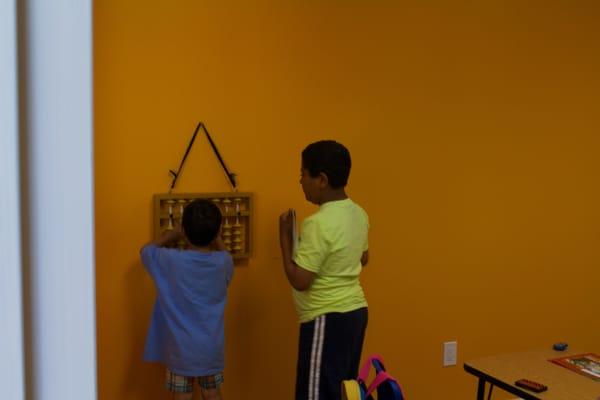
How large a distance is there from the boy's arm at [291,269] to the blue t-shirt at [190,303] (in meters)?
0.22

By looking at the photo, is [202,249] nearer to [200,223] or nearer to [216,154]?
[200,223]

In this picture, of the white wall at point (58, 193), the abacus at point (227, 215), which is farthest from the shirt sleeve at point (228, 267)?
the white wall at point (58, 193)

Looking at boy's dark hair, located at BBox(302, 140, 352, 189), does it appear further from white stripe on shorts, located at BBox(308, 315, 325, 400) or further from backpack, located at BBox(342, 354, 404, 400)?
backpack, located at BBox(342, 354, 404, 400)

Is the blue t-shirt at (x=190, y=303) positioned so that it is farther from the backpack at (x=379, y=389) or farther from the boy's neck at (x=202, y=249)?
the backpack at (x=379, y=389)

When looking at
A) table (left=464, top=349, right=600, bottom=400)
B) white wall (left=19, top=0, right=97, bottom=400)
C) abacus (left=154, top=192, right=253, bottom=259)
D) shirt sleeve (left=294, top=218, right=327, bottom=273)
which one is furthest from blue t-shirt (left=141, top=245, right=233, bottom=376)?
white wall (left=19, top=0, right=97, bottom=400)

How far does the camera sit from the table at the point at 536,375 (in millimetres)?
1583

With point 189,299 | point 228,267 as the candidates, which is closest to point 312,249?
point 228,267

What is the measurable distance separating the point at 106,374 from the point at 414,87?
5.65ft

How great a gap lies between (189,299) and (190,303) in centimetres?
2

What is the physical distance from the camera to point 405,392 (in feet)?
8.70

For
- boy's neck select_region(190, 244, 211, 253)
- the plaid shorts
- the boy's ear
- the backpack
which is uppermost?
the boy's ear

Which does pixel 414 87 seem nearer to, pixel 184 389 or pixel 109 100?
pixel 109 100

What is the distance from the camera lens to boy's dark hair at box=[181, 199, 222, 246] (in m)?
1.85

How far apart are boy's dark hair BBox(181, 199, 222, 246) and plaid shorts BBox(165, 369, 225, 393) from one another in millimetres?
469
